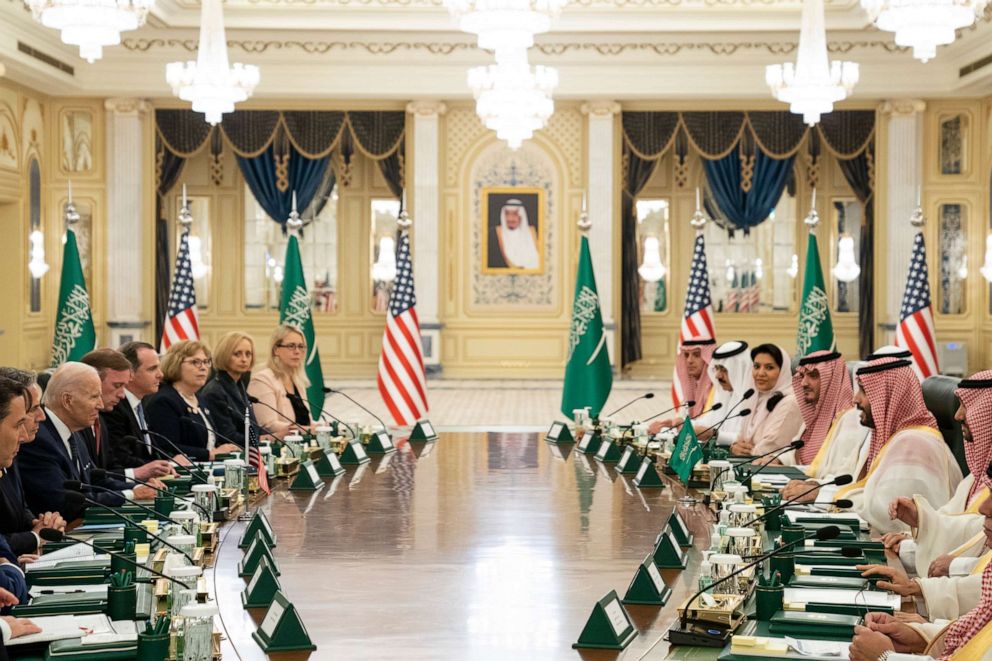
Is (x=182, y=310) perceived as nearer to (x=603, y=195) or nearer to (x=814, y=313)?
(x=814, y=313)

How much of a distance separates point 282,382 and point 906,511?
411 cm

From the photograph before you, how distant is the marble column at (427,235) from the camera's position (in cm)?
1588

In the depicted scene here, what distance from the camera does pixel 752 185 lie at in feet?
54.9

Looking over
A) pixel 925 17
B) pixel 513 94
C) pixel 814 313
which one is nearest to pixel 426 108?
pixel 513 94

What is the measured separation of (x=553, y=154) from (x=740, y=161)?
2.52 meters

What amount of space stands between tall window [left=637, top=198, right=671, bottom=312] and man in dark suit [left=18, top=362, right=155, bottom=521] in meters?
13.1

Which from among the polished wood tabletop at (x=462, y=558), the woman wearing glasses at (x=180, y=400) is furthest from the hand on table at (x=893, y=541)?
the woman wearing glasses at (x=180, y=400)

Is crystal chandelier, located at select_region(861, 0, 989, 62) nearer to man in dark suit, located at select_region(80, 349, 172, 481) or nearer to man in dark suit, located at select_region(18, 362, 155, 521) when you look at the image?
man in dark suit, located at select_region(80, 349, 172, 481)

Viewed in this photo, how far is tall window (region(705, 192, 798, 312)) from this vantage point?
17453 millimetres

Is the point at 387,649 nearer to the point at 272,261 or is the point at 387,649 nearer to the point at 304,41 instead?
the point at 304,41

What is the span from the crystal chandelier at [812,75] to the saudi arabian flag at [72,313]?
604cm

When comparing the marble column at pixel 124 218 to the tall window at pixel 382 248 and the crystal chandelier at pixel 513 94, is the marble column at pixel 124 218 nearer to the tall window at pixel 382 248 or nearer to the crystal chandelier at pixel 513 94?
the tall window at pixel 382 248

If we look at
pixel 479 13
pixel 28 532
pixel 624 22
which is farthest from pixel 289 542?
pixel 624 22

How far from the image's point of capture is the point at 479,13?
8.57 metres
